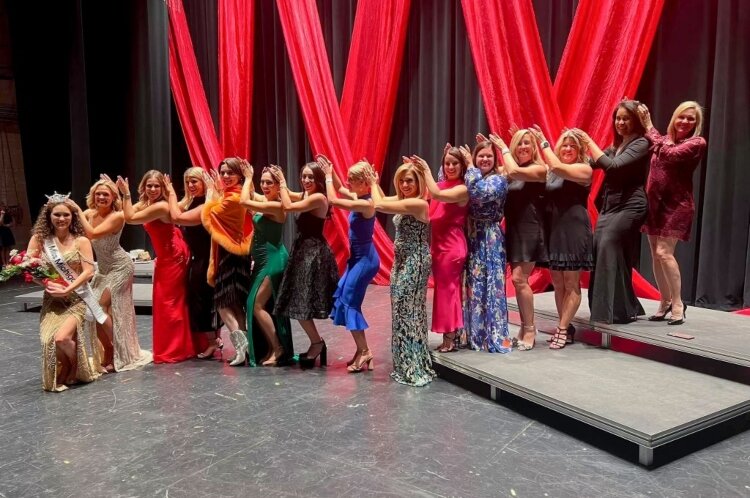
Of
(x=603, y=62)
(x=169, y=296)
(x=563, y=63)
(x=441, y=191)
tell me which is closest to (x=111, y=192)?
(x=169, y=296)

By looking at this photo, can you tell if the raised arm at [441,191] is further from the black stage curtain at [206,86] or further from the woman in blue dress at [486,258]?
the black stage curtain at [206,86]

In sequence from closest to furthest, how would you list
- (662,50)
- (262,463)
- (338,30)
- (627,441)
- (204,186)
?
(262,463) → (627,441) → (204,186) → (662,50) → (338,30)

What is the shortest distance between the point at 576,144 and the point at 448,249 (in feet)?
3.47

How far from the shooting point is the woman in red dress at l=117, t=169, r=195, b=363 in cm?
403

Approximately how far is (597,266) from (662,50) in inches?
100

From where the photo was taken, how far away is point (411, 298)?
358 cm

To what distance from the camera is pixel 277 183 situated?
388 centimetres

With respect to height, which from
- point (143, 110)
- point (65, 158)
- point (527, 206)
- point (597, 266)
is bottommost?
point (597, 266)

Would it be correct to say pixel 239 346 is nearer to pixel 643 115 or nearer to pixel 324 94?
pixel 643 115

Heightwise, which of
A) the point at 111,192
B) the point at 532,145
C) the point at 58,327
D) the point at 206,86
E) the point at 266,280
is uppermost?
the point at 206,86

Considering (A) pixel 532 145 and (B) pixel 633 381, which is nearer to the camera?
(B) pixel 633 381

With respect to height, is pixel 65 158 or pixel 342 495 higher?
pixel 65 158

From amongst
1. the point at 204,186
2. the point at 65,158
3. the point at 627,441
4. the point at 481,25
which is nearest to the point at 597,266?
the point at 627,441

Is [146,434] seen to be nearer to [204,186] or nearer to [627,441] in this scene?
[204,186]
